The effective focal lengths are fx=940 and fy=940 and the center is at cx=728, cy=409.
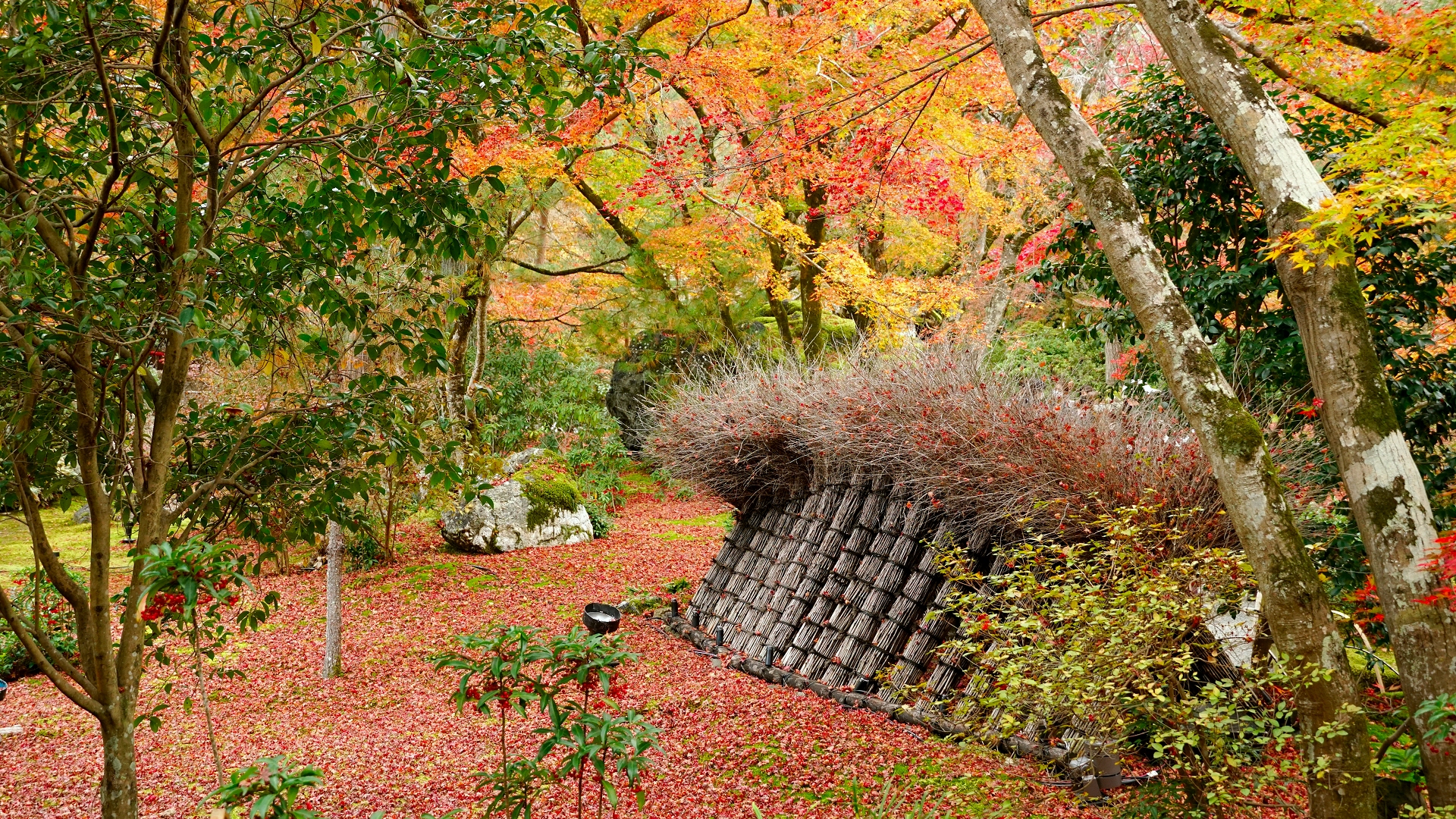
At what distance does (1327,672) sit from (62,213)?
4.35 m

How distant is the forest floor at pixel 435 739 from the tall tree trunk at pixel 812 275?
481cm

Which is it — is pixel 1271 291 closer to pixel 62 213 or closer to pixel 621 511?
pixel 62 213

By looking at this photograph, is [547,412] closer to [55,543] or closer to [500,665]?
[55,543]

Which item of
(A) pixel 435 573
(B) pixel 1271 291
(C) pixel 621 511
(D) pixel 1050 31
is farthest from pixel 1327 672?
(C) pixel 621 511

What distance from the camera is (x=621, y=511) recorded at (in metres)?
14.1

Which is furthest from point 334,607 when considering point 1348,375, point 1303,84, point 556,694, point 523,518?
point 1303,84

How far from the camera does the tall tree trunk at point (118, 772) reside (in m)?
2.70

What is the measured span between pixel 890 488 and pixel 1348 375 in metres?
3.61

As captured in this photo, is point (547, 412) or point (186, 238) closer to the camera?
point (186, 238)

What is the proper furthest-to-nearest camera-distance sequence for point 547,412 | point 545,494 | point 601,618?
point 547,412, point 545,494, point 601,618

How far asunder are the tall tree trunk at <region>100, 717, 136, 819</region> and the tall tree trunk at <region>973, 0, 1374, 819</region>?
3826 millimetres

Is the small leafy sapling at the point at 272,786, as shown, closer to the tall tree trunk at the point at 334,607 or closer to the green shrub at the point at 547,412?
the tall tree trunk at the point at 334,607

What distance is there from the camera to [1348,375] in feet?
11.9

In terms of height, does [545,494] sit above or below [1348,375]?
below
